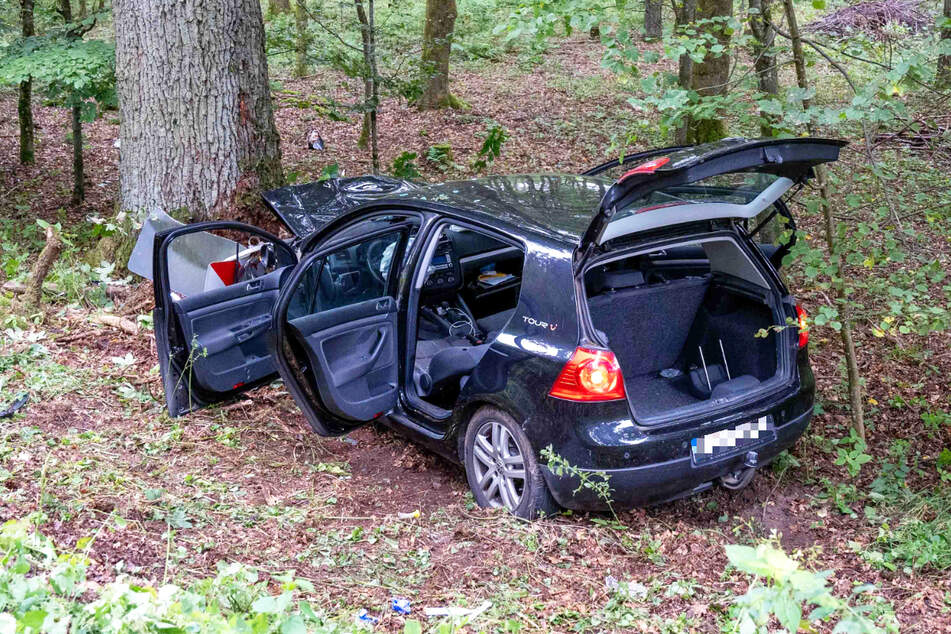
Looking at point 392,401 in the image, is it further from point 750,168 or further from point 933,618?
point 933,618

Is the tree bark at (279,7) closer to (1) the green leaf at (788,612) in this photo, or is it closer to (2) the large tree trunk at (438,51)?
(2) the large tree trunk at (438,51)

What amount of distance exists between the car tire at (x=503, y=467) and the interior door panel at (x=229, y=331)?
1.53m

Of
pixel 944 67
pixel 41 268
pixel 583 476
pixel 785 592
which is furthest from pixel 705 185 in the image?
pixel 41 268

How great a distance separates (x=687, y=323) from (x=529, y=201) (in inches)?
49.0

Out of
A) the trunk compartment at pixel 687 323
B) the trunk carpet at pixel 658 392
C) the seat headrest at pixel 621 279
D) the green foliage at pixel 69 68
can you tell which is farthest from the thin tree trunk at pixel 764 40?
the green foliage at pixel 69 68

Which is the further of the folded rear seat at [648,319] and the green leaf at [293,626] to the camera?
the folded rear seat at [648,319]

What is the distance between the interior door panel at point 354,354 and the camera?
4.52 metres

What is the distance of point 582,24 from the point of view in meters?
4.96

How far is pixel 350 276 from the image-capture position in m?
5.19

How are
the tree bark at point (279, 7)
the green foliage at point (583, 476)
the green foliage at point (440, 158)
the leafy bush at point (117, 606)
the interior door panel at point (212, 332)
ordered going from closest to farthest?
the leafy bush at point (117, 606), the green foliage at point (583, 476), the interior door panel at point (212, 332), the green foliage at point (440, 158), the tree bark at point (279, 7)

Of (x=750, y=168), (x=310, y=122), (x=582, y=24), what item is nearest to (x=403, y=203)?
(x=582, y=24)

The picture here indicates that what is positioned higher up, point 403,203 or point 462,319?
point 403,203

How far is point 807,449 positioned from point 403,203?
113 inches

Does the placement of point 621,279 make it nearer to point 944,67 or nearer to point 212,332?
point 212,332
